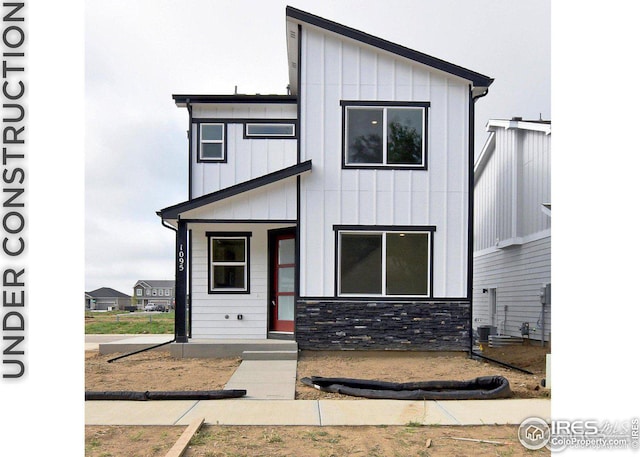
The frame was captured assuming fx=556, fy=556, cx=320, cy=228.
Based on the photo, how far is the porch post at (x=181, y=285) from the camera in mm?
11352

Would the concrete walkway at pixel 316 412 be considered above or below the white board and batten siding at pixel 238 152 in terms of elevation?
below

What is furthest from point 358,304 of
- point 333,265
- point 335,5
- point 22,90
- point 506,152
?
point 506,152

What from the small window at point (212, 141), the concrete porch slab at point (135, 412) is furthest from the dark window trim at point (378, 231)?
the concrete porch slab at point (135, 412)

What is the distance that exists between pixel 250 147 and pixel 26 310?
28.9 feet

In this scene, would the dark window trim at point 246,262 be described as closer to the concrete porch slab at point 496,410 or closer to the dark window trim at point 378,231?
the dark window trim at point 378,231

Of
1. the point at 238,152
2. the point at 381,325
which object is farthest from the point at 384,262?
the point at 238,152

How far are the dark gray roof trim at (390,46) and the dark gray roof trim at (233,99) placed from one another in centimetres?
212

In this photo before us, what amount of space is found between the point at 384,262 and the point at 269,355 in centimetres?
298

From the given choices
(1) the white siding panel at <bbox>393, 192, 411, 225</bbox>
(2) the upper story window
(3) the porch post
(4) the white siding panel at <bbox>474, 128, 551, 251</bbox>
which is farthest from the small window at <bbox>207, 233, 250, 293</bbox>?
(4) the white siding panel at <bbox>474, 128, 551, 251</bbox>

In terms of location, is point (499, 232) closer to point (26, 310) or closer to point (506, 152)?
point (506, 152)

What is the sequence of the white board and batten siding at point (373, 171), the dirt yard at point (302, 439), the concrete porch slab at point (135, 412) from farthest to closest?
the white board and batten siding at point (373, 171), the concrete porch slab at point (135, 412), the dirt yard at point (302, 439)

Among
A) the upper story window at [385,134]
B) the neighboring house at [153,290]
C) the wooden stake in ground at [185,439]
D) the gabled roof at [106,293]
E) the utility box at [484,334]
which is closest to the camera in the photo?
the wooden stake in ground at [185,439]

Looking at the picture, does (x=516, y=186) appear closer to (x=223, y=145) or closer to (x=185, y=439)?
(x=223, y=145)

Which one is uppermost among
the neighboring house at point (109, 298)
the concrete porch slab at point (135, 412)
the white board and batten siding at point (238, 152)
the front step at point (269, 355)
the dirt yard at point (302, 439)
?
the white board and batten siding at point (238, 152)
